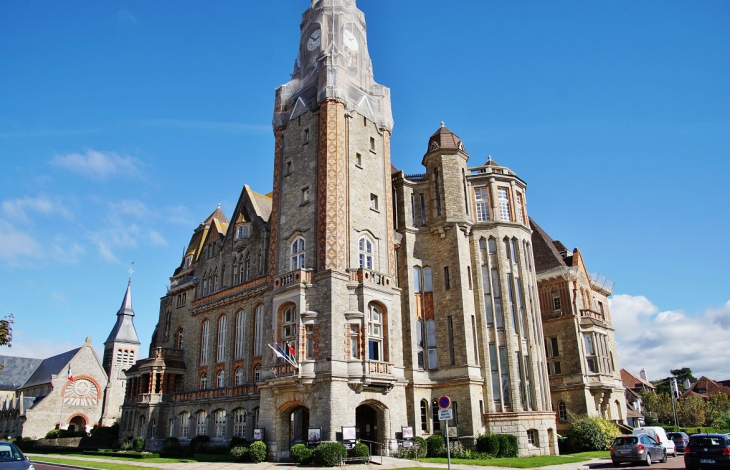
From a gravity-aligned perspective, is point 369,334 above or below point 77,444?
above

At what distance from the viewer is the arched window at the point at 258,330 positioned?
41906mm

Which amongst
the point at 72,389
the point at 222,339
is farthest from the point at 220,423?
the point at 72,389

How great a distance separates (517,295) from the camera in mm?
39000

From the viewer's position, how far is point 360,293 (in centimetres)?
3312

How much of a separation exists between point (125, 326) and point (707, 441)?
79.8 m

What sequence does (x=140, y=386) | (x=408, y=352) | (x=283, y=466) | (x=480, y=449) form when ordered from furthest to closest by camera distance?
(x=140, y=386) < (x=408, y=352) < (x=480, y=449) < (x=283, y=466)

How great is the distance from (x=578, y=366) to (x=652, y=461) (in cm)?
1947

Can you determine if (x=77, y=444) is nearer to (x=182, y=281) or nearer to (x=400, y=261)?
(x=182, y=281)

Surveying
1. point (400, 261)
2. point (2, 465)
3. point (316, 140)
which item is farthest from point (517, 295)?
point (2, 465)

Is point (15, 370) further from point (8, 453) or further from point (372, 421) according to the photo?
point (8, 453)

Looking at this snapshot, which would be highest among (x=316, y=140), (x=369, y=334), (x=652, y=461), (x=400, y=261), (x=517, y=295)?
(x=316, y=140)

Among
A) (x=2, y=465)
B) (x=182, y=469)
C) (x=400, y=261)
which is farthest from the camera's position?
(x=400, y=261)

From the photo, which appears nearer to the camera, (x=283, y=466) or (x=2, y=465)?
(x=2, y=465)

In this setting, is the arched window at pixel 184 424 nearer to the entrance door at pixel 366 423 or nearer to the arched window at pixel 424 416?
the entrance door at pixel 366 423
